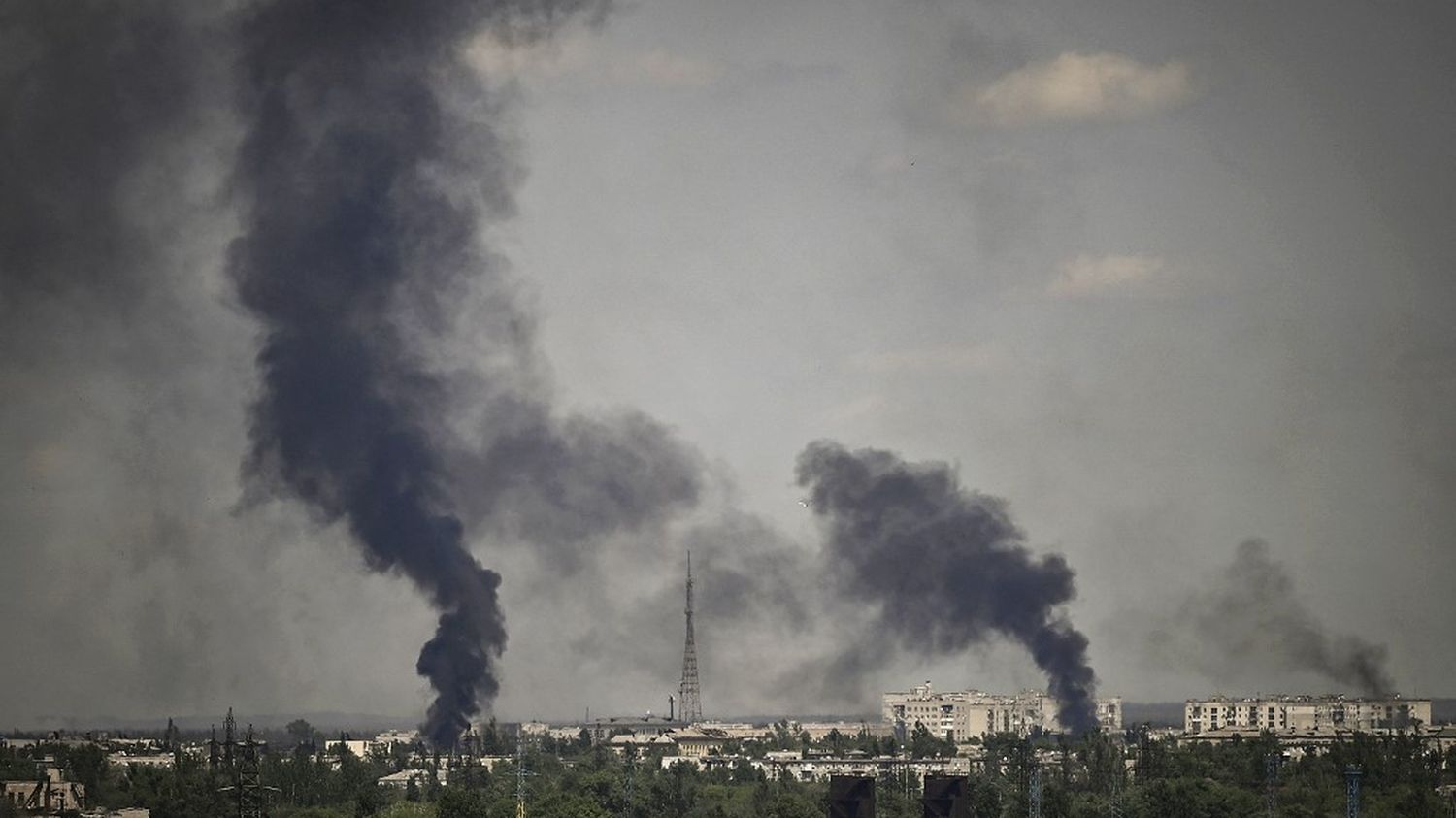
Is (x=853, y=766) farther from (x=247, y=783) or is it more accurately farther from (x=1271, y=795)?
(x=247, y=783)

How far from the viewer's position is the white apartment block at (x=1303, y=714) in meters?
183

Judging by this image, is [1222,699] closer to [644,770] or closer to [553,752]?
[553,752]

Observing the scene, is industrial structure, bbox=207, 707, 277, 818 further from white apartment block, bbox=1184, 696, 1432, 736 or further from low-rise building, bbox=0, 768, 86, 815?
white apartment block, bbox=1184, 696, 1432, 736

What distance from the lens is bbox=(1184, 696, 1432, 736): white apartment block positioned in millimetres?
183375

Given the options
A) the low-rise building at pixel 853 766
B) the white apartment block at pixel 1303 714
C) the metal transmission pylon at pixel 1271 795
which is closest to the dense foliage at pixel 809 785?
the metal transmission pylon at pixel 1271 795

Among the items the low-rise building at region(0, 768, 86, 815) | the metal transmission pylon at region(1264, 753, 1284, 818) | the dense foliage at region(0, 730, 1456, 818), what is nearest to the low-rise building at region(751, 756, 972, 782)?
the dense foliage at region(0, 730, 1456, 818)

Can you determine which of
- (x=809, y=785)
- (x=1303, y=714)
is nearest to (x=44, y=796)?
(x=809, y=785)

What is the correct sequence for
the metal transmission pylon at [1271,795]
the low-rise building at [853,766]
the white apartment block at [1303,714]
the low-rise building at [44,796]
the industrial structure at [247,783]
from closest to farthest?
the industrial structure at [247,783] → the metal transmission pylon at [1271,795] → the low-rise building at [44,796] → the low-rise building at [853,766] → the white apartment block at [1303,714]

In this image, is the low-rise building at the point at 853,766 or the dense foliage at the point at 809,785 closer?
the dense foliage at the point at 809,785

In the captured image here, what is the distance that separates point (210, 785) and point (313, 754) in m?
58.2

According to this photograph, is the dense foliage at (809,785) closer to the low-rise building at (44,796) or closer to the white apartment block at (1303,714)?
the low-rise building at (44,796)

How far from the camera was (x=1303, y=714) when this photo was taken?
18875cm

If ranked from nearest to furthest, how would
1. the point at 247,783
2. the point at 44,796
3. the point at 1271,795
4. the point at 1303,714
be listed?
1. the point at 247,783
2. the point at 1271,795
3. the point at 44,796
4. the point at 1303,714

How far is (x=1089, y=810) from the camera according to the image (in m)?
100
